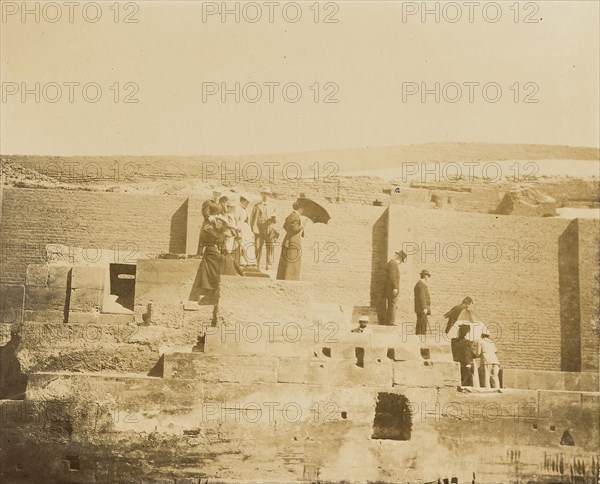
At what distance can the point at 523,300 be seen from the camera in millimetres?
17578

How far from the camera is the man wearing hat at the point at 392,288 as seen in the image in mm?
16047

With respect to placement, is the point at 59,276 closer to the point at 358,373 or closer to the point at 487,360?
the point at 358,373

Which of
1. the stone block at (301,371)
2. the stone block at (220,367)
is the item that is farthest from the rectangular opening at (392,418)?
the stone block at (220,367)

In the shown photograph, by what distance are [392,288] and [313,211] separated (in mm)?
2629

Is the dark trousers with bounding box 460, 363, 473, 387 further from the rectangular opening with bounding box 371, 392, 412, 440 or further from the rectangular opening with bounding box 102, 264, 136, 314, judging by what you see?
the rectangular opening with bounding box 102, 264, 136, 314

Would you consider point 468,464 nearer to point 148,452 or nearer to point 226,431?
point 226,431

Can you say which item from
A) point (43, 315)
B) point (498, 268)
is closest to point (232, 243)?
point (43, 315)

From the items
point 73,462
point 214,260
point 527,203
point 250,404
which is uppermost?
point 527,203

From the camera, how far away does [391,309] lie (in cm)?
1611

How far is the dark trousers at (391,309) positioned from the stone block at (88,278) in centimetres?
568

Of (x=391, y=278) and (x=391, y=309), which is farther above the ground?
(x=391, y=278)

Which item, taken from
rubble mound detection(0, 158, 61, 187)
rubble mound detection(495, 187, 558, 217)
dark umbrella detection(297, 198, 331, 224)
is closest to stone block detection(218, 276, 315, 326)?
dark umbrella detection(297, 198, 331, 224)

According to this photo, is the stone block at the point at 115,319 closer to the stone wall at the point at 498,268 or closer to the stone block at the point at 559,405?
the stone wall at the point at 498,268

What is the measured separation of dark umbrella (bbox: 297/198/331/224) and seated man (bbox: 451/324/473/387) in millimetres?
4461
